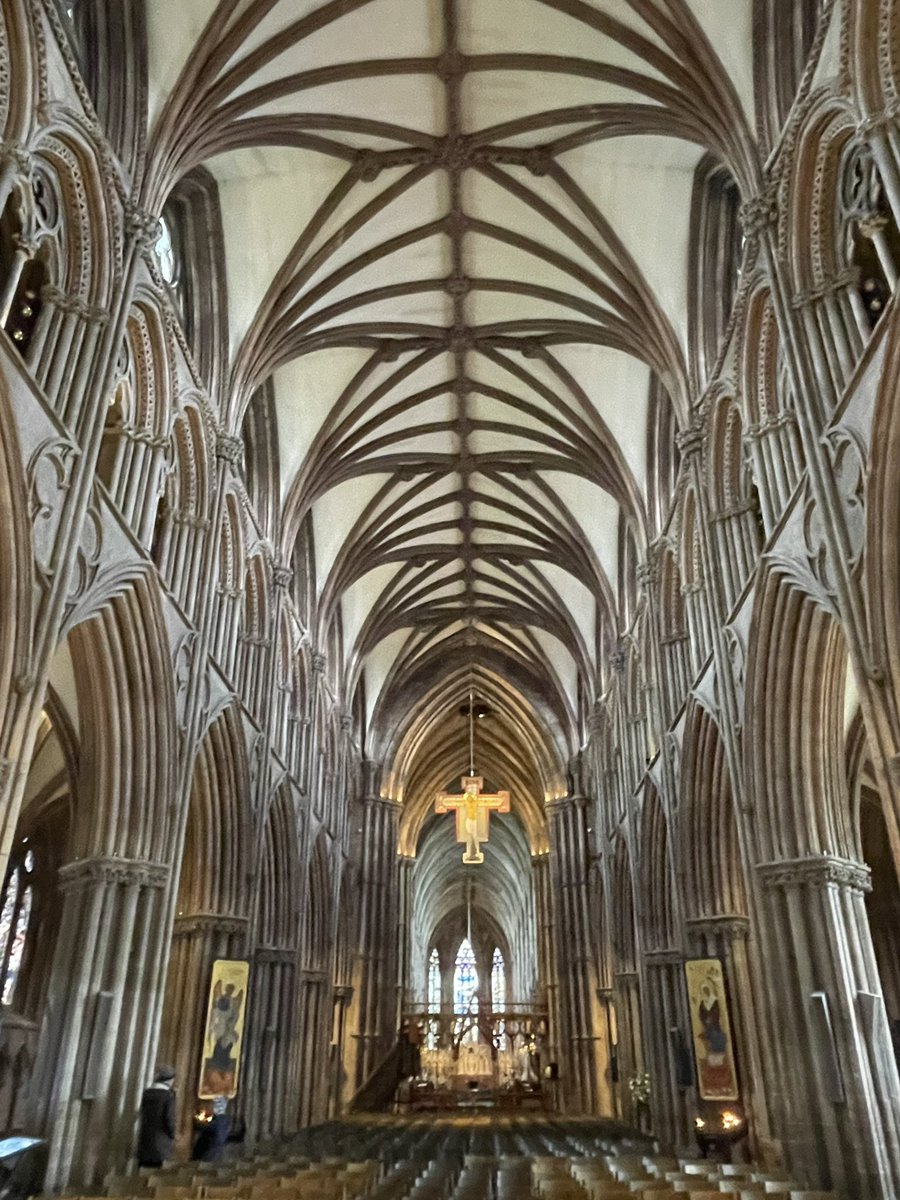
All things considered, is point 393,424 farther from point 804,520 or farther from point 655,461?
point 804,520

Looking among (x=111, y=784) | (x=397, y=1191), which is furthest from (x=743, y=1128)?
(x=111, y=784)

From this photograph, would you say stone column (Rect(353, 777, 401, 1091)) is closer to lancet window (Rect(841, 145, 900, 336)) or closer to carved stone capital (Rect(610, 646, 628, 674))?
carved stone capital (Rect(610, 646, 628, 674))

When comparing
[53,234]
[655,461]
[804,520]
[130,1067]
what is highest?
[655,461]

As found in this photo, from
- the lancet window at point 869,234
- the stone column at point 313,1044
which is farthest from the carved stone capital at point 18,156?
the stone column at point 313,1044

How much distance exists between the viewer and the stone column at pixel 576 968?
26484 mm

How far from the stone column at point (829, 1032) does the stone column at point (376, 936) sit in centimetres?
1926

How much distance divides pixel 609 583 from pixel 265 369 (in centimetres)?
1003

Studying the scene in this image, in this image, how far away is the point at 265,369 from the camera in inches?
630

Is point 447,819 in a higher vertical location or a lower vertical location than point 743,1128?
higher

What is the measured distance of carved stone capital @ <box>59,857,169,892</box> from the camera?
1105 centimetres

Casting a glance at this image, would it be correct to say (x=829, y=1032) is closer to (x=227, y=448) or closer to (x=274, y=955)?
(x=227, y=448)

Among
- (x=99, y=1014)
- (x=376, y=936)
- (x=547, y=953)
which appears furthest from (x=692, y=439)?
(x=547, y=953)

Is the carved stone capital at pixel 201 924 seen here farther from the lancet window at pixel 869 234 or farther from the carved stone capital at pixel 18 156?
the lancet window at pixel 869 234

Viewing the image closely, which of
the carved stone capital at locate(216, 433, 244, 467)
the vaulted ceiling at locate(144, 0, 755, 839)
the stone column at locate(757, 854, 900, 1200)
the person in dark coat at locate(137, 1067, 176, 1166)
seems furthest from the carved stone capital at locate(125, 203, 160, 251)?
the stone column at locate(757, 854, 900, 1200)
